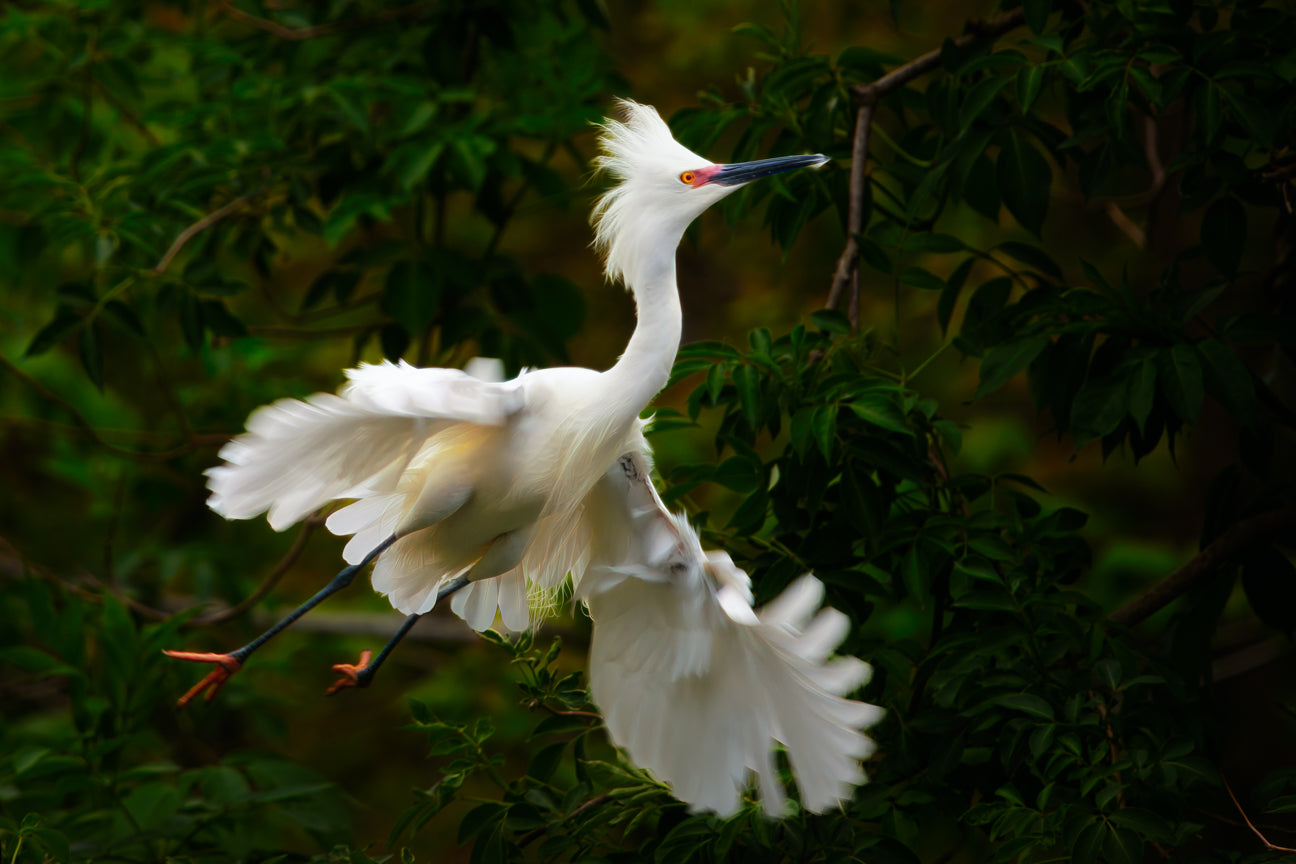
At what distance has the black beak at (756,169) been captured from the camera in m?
2.25

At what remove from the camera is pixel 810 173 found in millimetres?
2531

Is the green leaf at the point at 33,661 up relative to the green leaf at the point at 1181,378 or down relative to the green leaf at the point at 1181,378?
down

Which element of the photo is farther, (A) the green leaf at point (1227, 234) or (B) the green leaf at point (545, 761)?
(B) the green leaf at point (545, 761)

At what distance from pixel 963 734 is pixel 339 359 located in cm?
440

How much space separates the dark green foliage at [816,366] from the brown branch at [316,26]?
20 millimetres

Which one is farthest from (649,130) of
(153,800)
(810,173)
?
(153,800)

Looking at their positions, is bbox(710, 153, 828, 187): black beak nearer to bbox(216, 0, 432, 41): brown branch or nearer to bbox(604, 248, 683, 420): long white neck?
bbox(604, 248, 683, 420): long white neck

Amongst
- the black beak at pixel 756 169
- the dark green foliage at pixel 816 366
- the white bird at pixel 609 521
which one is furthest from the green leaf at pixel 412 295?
the black beak at pixel 756 169

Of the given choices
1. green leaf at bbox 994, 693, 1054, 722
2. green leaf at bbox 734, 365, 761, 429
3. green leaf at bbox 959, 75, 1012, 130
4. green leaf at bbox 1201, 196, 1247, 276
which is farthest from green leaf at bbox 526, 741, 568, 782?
green leaf at bbox 1201, 196, 1247, 276

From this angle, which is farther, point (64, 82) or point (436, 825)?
point (436, 825)

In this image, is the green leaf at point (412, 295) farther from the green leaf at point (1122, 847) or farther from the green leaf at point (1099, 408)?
the green leaf at point (1122, 847)

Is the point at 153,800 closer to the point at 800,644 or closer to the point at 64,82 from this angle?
the point at 800,644

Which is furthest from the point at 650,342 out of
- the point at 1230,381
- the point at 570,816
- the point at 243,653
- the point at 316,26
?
the point at 316,26

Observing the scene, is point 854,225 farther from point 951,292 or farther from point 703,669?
point 703,669
